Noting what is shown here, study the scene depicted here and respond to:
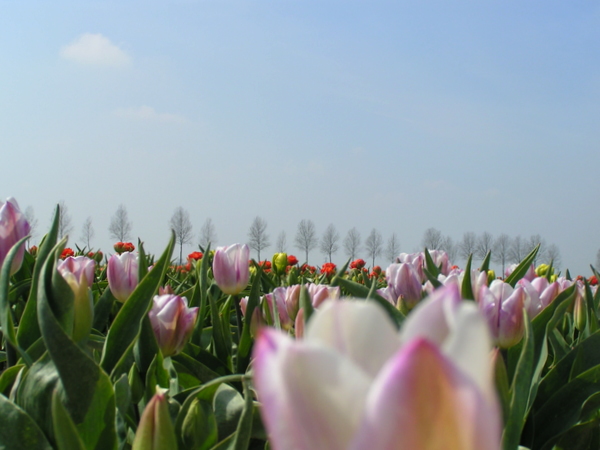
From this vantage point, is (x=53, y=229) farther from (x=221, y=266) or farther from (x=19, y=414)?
(x=221, y=266)

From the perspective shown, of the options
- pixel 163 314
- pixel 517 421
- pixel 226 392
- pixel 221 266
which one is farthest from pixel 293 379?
pixel 221 266

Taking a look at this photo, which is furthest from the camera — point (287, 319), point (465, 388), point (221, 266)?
point (221, 266)

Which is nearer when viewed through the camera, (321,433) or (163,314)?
(321,433)

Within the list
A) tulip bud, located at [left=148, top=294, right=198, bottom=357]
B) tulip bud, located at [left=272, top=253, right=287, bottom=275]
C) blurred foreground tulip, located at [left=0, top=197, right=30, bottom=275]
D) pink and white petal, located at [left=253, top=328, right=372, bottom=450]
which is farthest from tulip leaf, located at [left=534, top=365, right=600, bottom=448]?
tulip bud, located at [left=272, top=253, right=287, bottom=275]

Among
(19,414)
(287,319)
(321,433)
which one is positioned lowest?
(287,319)

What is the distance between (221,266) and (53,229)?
34.4 inches

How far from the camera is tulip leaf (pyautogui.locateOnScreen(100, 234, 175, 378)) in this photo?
998mm

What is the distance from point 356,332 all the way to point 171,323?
3.04ft

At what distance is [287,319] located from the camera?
1.66m

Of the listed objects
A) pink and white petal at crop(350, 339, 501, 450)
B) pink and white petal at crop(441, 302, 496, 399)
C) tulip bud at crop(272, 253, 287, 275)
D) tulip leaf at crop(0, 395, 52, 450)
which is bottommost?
→ tulip bud at crop(272, 253, 287, 275)

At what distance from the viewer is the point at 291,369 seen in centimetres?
26

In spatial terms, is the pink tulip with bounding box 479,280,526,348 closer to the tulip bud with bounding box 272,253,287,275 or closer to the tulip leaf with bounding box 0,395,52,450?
the tulip leaf with bounding box 0,395,52,450

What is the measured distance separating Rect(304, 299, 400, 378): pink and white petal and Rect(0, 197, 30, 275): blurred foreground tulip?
1001 mm

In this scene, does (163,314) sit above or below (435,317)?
below
